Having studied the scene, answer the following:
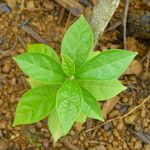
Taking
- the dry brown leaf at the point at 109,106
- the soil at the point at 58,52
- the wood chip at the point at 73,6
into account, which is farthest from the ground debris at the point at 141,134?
the wood chip at the point at 73,6

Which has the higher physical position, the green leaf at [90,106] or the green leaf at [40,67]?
the green leaf at [40,67]

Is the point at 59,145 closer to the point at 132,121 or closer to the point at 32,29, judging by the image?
the point at 132,121

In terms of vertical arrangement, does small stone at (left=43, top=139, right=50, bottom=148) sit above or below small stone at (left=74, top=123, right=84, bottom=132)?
below

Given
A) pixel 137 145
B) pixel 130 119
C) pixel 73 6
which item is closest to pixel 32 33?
pixel 73 6

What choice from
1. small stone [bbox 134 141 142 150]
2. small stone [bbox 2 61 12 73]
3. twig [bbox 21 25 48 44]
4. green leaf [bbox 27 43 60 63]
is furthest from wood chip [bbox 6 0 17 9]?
small stone [bbox 134 141 142 150]

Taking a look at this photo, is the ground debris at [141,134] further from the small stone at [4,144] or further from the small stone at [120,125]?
the small stone at [4,144]

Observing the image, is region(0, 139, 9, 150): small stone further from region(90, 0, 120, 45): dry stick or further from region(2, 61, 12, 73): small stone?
region(90, 0, 120, 45): dry stick
